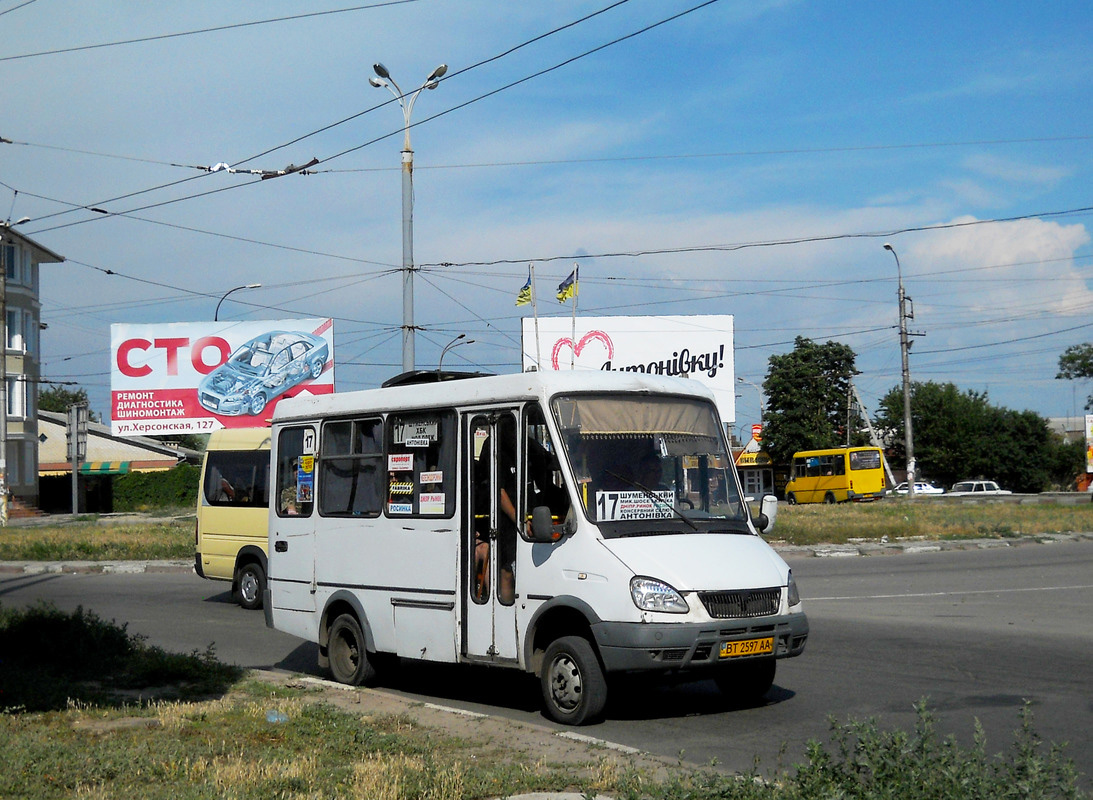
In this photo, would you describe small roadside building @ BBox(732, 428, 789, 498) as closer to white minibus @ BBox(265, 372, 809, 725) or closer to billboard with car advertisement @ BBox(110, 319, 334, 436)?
billboard with car advertisement @ BBox(110, 319, 334, 436)

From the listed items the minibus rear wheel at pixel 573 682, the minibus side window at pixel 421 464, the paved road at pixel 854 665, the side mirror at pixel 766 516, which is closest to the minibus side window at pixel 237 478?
the paved road at pixel 854 665

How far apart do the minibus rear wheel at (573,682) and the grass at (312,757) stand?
0.93 m

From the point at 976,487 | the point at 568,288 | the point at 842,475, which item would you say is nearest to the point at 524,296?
the point at 568,288

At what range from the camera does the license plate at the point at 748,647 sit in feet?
25.8

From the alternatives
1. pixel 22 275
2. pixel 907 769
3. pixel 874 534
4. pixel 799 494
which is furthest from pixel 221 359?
pixel 907 769

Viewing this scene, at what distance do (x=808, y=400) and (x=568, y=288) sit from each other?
44.0m

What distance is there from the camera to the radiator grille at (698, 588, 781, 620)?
790 centimetres

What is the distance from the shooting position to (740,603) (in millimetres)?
8031

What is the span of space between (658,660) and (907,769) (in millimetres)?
3068

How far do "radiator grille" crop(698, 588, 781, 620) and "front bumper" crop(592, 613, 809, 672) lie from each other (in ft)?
0.22

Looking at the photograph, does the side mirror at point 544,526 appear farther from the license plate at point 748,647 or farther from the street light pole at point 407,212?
the street light pole at point 407,212

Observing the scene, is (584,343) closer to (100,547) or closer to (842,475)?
(842,475)

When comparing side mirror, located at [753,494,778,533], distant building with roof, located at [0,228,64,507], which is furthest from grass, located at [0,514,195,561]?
distant building with roof, located at [0,228,64,507]

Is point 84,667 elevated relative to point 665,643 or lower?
lower
